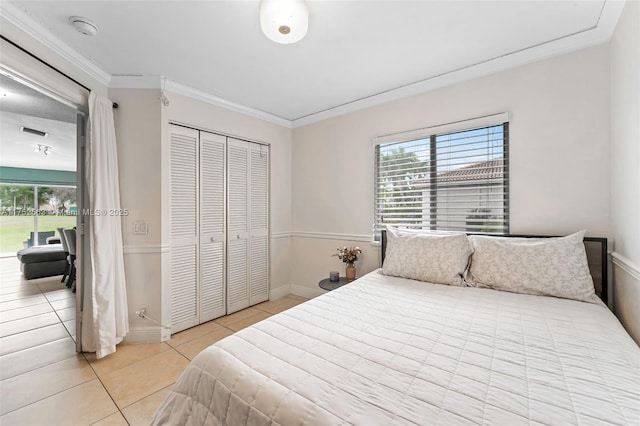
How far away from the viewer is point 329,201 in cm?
352

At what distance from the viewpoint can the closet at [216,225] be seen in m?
2.78

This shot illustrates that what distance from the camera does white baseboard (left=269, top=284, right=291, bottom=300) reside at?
3709mm

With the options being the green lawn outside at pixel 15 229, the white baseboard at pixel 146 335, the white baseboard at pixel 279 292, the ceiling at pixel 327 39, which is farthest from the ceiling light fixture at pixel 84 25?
the green lawn outside at pixel 15 229

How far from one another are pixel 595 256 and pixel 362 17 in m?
2.36

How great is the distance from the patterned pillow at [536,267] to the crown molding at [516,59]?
4.68 feet

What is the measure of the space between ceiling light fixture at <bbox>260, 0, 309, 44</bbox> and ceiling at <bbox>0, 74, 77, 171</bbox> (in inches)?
104

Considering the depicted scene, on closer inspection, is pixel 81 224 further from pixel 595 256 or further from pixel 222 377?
pixel 595 256

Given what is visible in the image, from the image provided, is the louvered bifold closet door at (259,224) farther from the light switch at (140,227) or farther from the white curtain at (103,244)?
the white curtain at (103,244)

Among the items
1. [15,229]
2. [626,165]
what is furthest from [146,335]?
[15,229]

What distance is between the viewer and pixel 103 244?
2311mm

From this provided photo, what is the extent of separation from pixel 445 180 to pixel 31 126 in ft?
19.0

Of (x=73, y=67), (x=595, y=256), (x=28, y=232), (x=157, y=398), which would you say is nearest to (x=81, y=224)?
(x=73, y=67)

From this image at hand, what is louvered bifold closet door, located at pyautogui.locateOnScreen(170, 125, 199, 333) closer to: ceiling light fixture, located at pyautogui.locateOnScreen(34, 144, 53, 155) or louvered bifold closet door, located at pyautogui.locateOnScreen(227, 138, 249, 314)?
louvered bifold closet door, located at pyautogui.locateOnScreen(227, 138, 249, 314)

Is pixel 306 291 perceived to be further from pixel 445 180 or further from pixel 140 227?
pixel 445 180
